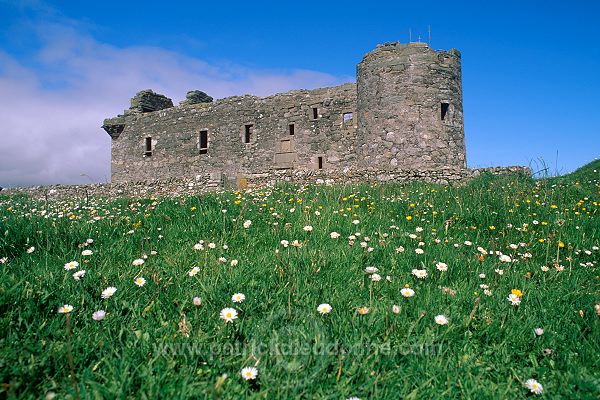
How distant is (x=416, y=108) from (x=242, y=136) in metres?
10.0

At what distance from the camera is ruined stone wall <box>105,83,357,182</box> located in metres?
18.6

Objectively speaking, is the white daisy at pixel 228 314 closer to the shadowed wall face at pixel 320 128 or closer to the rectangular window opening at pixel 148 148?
the shadowed wall face at pixel 320 128

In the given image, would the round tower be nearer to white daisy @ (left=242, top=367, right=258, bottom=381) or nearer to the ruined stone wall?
the ruined stone wall

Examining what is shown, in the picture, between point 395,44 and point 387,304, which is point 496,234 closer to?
point 387,304

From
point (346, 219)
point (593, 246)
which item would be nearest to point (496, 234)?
point (593, 246)

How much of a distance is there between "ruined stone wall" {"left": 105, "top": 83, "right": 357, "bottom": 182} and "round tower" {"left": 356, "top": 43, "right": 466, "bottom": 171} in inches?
118

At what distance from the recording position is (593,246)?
14.8ft

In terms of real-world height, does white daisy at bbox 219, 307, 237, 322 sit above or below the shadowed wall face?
below

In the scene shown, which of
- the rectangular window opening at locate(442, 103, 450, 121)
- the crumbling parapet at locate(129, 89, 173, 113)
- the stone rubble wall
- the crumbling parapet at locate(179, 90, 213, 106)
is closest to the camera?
the stone rubble wall

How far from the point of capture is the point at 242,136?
2088 cm

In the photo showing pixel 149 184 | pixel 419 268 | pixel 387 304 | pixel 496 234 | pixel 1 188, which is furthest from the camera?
pixel 1 188

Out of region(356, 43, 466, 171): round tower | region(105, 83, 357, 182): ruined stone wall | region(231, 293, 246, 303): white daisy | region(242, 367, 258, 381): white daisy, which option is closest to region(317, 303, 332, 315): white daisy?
region(231, 293, 246, 303): white daisy

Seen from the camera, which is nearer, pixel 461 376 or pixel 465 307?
pixel 461 376

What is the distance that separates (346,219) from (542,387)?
3376 millimetres
